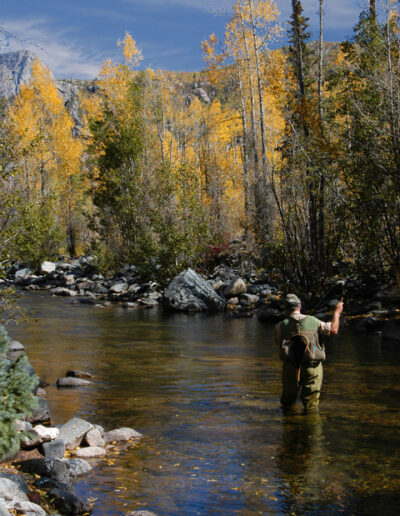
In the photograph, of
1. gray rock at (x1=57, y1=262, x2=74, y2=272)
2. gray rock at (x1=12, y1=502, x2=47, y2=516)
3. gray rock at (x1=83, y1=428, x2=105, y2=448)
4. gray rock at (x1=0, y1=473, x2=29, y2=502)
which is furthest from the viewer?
gray rock at (x1=57, y1=262, x2=74, y2=272)

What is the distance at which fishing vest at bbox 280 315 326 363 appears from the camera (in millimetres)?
7537

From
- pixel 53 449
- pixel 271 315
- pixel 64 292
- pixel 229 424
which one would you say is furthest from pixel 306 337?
pixel 64 292

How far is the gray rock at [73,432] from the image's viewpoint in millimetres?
6828

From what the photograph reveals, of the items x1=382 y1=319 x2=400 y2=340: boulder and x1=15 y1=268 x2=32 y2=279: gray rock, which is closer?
x1=382 y1=319 x2=400 y2=340: boulder

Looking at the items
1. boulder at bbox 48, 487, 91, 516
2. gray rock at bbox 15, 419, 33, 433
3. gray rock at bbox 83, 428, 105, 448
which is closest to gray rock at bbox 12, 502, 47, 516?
boulder at bbox 48, 487, 91, 516

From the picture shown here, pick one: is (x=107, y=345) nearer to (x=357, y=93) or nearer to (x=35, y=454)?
(x=35, y=454)

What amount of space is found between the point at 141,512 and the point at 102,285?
2379cm

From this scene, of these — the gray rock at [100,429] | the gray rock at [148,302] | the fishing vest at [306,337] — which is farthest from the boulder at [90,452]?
the gray rock at [148,302]

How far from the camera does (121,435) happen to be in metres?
7.23

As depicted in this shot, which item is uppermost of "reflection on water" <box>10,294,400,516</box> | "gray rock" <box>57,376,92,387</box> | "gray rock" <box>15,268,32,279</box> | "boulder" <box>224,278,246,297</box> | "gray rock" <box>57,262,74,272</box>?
"gray rock" <box>57,262,74,272</box>

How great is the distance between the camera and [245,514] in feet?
17.0

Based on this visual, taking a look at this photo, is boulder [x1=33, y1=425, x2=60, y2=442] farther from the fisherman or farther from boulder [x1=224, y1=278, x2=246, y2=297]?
boulder [x1=224, y1=278, x2=246, y2=297]

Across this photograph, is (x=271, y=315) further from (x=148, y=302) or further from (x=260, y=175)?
(x=260, y=175)

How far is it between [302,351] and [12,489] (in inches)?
157
